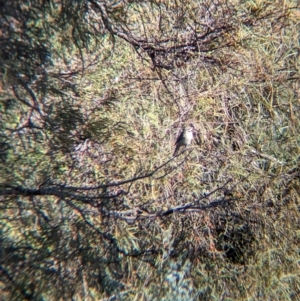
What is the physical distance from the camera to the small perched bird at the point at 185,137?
3002 millimetres

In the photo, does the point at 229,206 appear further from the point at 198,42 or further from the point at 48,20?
the point at 48,20

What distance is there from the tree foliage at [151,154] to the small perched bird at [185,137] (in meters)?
0.04

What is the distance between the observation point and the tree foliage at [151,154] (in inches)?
92.6

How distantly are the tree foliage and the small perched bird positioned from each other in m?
0.04

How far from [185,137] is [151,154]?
26cm

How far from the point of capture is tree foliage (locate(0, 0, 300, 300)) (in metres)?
2.35

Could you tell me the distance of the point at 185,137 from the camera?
119 inches

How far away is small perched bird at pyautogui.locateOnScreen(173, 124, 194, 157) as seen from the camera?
9.85ft

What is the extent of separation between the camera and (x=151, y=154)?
293 cm

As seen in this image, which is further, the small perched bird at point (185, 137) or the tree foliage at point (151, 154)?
the small perched bird at point (185, 137)

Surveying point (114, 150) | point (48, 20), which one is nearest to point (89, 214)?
point (114, 150)

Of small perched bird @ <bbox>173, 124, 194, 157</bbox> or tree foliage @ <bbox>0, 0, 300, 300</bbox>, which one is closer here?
tree foliage @ <bbox>0, 0, 300, 300</bbox>

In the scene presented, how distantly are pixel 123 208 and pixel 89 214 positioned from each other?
231mm

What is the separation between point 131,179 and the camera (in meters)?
2.83
